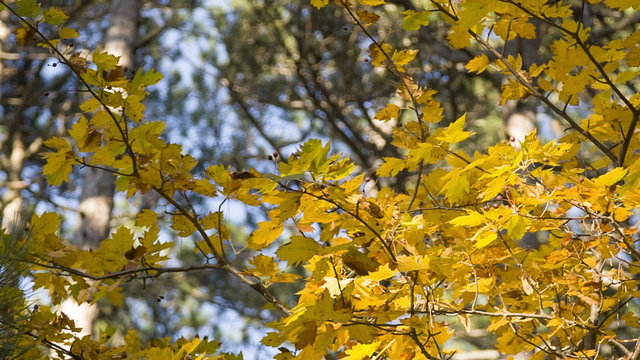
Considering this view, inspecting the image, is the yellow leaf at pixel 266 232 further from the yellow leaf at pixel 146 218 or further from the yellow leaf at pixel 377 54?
the yellow leaf at pixel 377 54

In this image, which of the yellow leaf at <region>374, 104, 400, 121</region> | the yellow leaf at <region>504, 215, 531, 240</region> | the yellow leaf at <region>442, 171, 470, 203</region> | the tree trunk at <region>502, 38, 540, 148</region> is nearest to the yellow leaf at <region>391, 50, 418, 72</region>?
the yellow leaf at <region>374, 104, 400, 121</region>

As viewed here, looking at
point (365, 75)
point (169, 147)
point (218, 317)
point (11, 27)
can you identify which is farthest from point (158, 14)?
point (169, 147)

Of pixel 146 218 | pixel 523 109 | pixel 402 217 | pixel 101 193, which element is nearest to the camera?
Result: pixel 402 217


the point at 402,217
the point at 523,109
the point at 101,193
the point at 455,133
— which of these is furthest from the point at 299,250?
the point at 101,193

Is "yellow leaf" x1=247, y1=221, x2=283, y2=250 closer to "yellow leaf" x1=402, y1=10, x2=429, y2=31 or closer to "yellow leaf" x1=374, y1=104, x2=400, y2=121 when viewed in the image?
"yellow leaf" x1=374, y1=104, x2=400, y2=121

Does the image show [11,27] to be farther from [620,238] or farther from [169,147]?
[620,238]

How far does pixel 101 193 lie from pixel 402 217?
3.29 m

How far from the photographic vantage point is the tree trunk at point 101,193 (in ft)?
12.5

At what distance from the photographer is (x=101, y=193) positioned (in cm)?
427

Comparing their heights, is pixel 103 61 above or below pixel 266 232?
above

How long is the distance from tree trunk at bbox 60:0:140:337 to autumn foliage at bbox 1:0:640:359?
2.20 meters

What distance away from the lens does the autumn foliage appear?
1.24m

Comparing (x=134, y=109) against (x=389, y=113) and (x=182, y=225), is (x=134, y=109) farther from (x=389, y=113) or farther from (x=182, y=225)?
(x=389, y=113)

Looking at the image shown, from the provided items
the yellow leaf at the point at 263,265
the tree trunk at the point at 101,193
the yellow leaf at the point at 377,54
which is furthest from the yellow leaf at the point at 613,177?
the tree trunk at the point at 101,193
